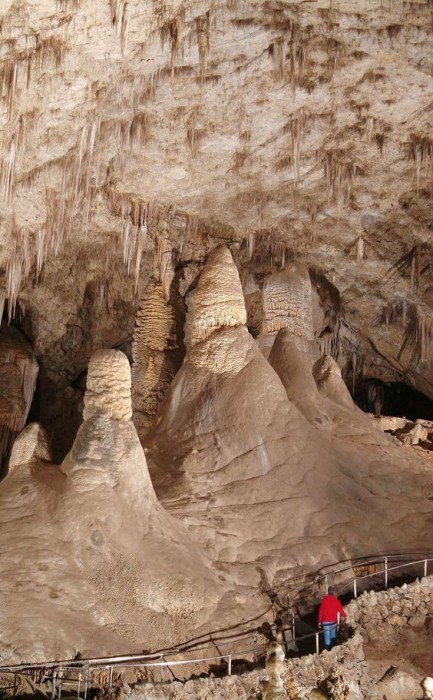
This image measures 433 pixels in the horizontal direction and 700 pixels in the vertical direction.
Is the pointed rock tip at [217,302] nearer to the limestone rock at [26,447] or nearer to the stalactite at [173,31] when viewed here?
the stalactite at [173,31]

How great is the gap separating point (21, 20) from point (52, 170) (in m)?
4.54

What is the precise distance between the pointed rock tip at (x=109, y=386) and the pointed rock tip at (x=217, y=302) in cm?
410

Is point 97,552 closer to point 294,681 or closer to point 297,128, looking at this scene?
point 294,681

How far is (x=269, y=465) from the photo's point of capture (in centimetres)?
1395

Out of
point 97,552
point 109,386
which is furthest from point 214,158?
point 97,552

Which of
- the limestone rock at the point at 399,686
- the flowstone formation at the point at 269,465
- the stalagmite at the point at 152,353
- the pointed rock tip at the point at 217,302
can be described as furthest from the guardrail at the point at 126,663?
the stalagmite at the point at 152,353

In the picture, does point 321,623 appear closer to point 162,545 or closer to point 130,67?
point 162,545

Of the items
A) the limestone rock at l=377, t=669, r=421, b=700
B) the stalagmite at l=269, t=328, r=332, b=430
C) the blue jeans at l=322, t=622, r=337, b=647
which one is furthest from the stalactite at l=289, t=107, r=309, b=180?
the limestone rock at l=377, t=669, r=421, b=700

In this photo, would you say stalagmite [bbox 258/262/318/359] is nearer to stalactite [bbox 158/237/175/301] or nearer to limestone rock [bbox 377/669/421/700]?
stalactite [bbox 158/237/175/301]

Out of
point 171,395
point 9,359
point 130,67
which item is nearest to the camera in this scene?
point 130,67

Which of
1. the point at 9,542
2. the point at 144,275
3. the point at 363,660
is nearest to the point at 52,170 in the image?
the point at 144,275

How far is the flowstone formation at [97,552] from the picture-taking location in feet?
30.2

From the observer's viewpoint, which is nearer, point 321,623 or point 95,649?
point 95,649

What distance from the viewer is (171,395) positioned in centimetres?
1548
